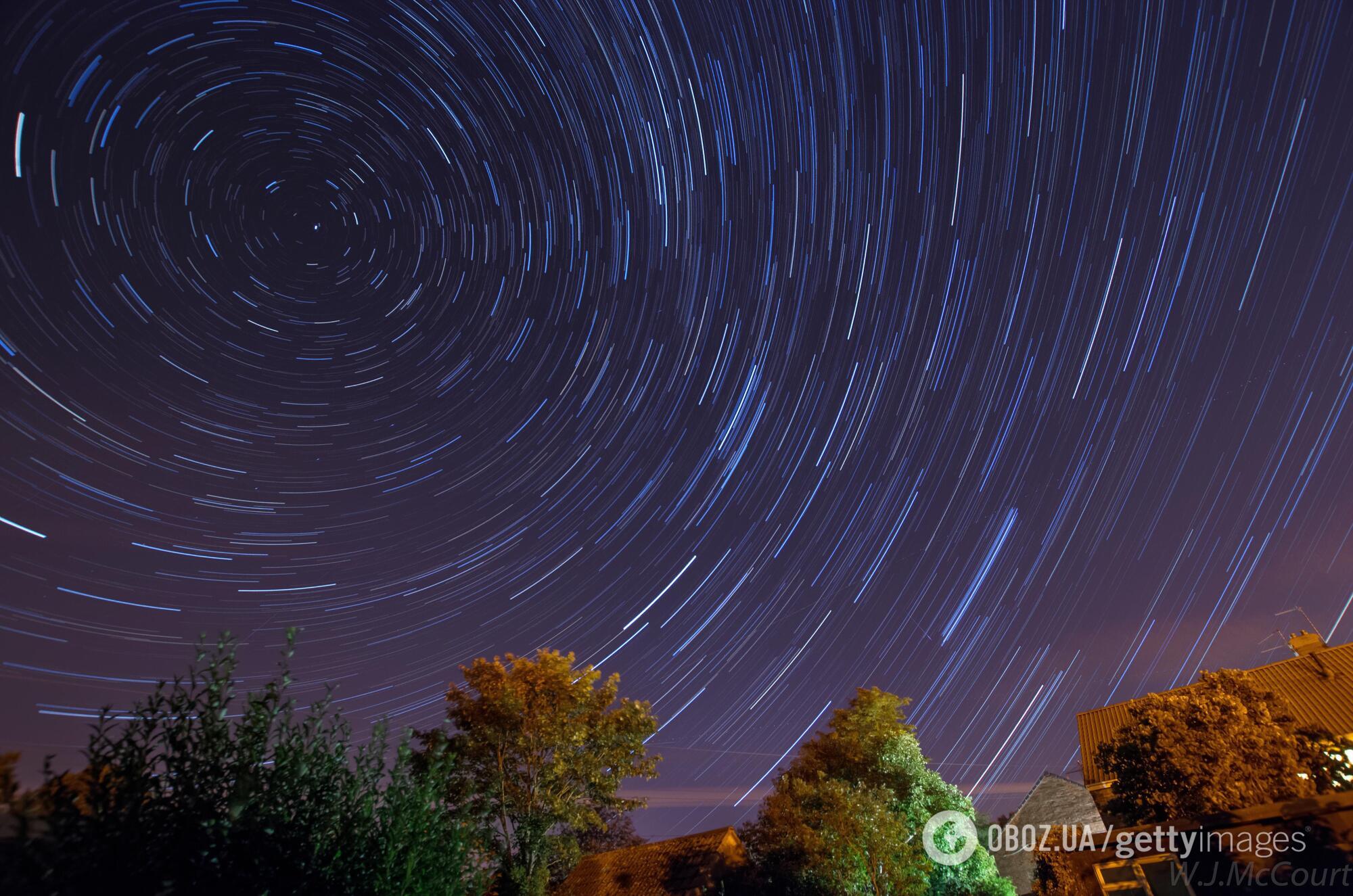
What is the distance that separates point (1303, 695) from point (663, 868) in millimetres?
28012

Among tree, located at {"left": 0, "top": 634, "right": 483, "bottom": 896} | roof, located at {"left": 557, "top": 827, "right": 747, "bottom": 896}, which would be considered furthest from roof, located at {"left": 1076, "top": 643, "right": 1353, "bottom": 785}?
tree, located at {"left": 0, "top": 634, "right": 483, "bottom": 896}

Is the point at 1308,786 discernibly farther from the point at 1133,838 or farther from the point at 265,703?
the point at 265,703

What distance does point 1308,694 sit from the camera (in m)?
26.8

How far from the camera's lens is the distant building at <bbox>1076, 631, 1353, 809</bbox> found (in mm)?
24969

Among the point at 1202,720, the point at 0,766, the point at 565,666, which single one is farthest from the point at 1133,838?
the point at 0,766

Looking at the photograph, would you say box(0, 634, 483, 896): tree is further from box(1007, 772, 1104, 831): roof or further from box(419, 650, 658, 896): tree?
box(1007, 772, 1104, 831): roof

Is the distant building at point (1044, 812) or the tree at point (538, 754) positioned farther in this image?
the distant building at point (1044, 812)

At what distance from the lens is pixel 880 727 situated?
27.7m

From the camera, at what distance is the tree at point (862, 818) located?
21031 millimetres

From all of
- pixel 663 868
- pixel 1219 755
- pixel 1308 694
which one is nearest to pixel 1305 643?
pixel 1308 694

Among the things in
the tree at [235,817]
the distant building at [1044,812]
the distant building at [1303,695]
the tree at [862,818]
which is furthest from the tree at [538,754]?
the distant building at [1044,812]

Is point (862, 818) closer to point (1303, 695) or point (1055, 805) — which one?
point (1303, 695)

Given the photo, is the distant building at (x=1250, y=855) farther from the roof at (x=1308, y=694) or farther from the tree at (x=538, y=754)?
the tree at (x=538, y=754)

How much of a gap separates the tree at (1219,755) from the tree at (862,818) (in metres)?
6.99
